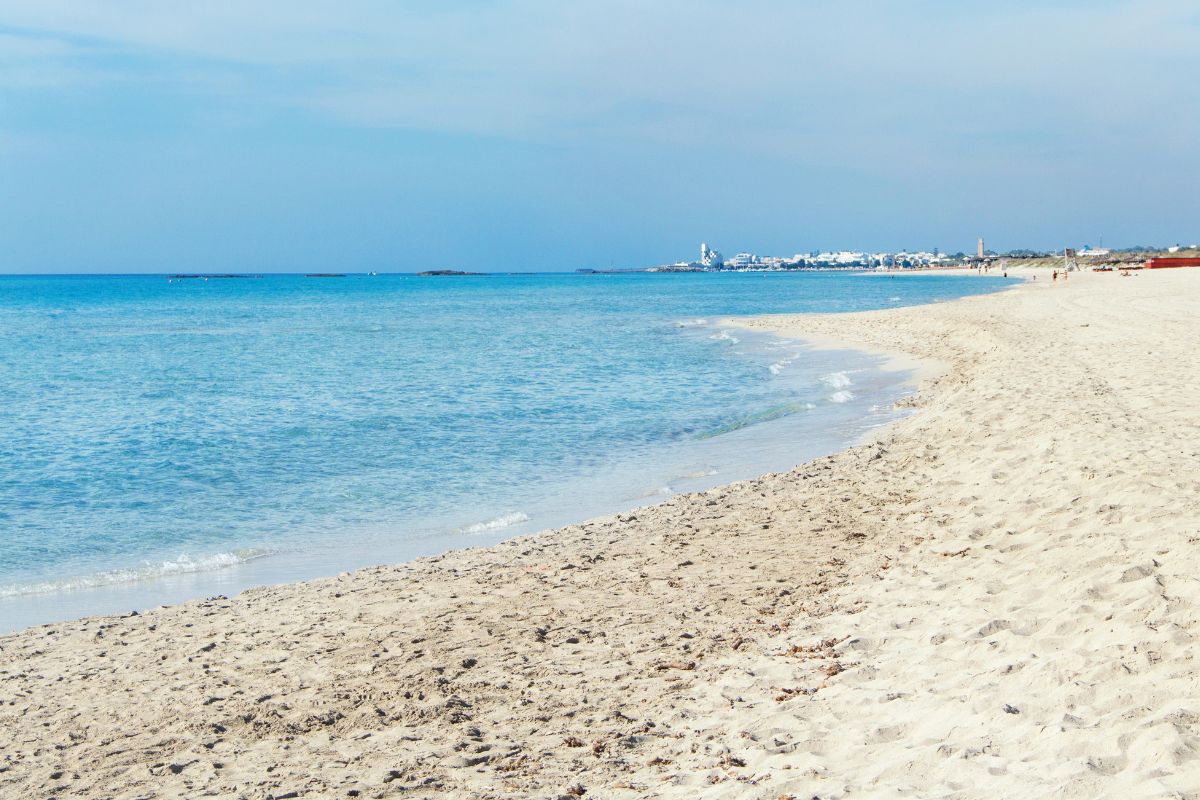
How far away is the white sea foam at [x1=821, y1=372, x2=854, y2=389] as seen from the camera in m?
24.0

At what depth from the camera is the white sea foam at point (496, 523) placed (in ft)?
38.5

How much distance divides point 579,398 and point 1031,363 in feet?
34.0

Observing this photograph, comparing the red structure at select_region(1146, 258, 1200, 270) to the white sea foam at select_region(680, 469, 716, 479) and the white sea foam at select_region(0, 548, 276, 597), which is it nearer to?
the white sea foam at select_region(680, 469, 716, 479)

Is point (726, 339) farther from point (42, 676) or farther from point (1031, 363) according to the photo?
point (42, 676)

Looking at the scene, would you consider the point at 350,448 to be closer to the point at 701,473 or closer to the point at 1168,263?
the point at 701,473

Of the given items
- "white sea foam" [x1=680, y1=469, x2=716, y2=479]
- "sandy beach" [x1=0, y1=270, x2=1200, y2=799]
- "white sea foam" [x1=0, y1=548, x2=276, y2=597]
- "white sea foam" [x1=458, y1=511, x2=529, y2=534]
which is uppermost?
"sandy beach" [x1=0, y1=270, x2=1200, y2=799]

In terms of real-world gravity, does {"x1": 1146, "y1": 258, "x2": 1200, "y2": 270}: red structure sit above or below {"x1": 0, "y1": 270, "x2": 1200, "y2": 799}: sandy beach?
above

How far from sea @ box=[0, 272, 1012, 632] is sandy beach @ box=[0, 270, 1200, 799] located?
1835 mm

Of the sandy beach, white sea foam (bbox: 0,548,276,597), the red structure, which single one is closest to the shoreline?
white sea foam (bbox: 0,548,276,597)

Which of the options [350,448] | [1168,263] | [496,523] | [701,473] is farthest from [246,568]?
[1168,263]

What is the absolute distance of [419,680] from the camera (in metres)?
6.54

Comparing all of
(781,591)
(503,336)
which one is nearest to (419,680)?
(781,591)

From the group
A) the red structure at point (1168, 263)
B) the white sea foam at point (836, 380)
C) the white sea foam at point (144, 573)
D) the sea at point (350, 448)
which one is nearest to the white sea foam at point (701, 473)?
the sea at point (350, 448)

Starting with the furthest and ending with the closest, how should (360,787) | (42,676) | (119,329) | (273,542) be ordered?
1. (119,329)
2. (273,542)
3. (42,676)
4. (360,787)
